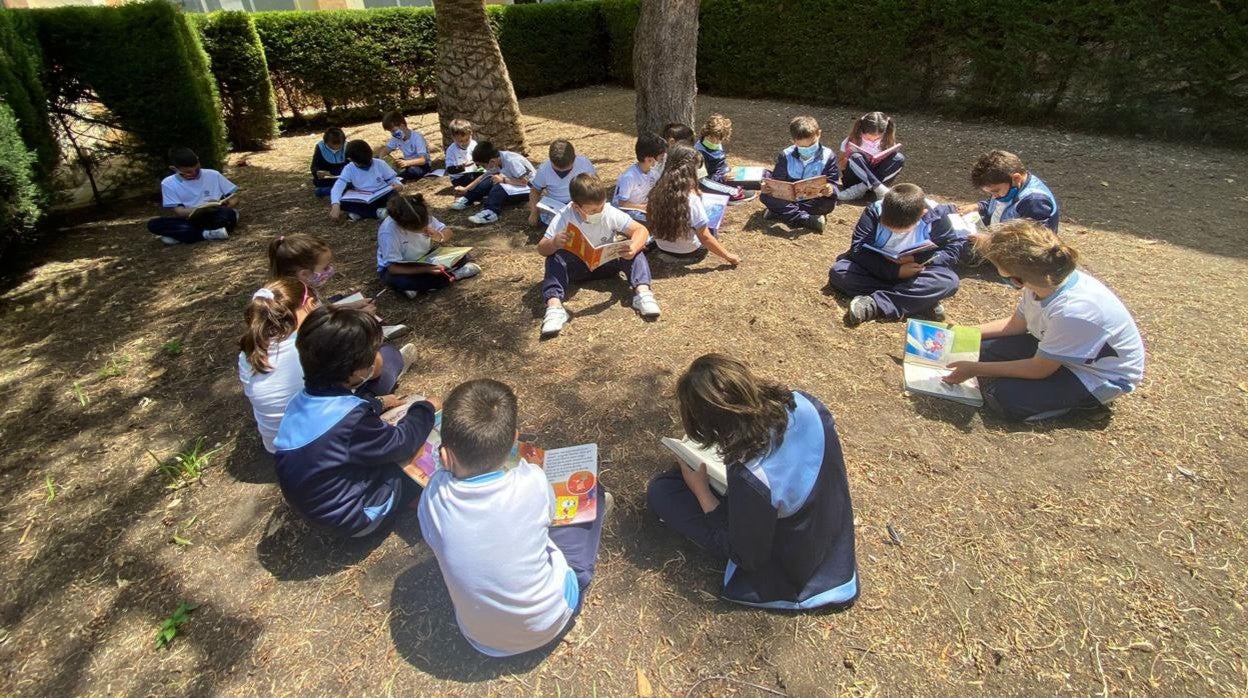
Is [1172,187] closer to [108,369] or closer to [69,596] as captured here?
[69,596]

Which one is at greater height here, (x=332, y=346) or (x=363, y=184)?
(x=332, y=346)

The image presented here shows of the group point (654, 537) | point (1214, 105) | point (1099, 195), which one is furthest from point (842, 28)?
point (654, 537)

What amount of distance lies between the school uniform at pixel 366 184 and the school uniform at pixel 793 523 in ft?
18.4

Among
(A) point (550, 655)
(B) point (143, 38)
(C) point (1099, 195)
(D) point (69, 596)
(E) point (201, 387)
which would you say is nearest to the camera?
(A) point (550, 655)

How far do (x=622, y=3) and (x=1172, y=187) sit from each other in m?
12.4

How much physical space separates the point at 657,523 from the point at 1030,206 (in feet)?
12.3

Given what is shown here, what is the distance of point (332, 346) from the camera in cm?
238

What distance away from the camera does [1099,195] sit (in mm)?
6180

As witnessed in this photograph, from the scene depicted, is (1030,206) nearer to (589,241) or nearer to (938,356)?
(938,356)

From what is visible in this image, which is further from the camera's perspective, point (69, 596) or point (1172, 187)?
point (1172, 187)

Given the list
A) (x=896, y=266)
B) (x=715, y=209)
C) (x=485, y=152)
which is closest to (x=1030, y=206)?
(x=896, y=266)

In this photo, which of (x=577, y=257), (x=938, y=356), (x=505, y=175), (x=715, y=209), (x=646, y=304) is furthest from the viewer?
(x=505, y=175)

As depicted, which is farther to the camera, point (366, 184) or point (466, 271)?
point (366, 184)

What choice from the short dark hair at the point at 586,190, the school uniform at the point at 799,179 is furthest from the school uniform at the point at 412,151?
the school uniform at the point at 799,179
